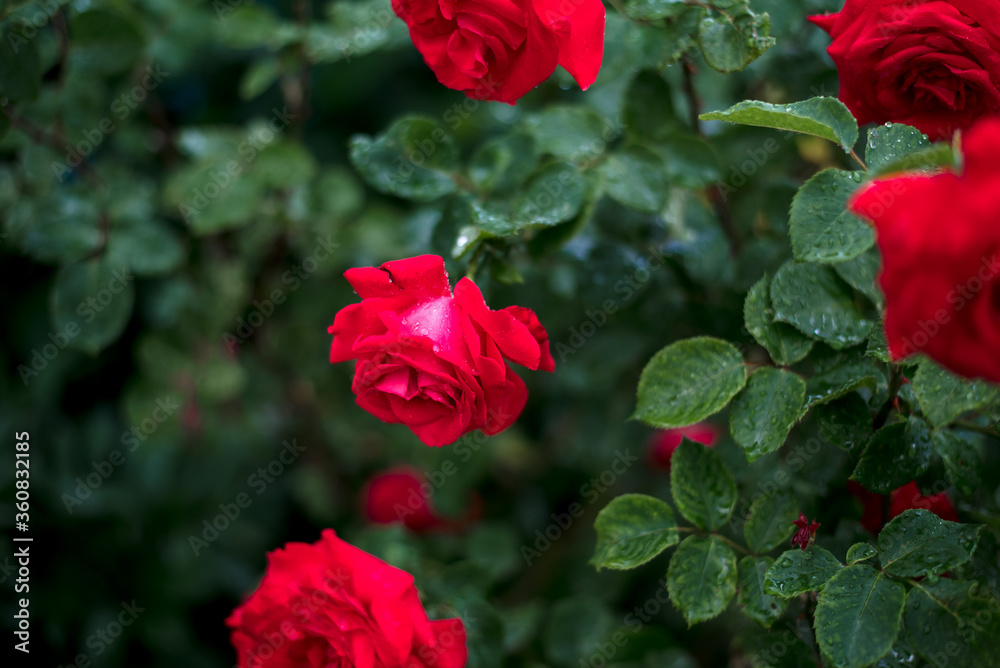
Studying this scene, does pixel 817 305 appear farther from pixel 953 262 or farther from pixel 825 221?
pixel 953 262

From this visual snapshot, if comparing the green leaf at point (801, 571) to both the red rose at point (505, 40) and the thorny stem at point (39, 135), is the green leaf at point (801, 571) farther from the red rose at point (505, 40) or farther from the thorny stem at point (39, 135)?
the thorny stem at point (39, 135)

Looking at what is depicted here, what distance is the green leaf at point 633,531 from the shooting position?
745 millimetres

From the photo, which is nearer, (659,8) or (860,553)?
(860,553)

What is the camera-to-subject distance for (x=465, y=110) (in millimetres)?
1226

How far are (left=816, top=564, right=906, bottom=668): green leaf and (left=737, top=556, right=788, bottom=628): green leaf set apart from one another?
0.07 meters

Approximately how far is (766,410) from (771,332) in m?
0.08

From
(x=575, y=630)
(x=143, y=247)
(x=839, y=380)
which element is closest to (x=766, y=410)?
(x=839, y=380)

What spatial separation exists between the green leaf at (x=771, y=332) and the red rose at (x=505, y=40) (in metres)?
0.28

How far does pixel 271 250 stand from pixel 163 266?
1.03 ft

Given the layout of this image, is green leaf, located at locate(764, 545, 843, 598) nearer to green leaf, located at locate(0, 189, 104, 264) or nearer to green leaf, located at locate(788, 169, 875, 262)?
green leaf, located at locate(788, 169, 875, 262)

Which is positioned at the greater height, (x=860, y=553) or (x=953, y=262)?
(x=953, y=262)

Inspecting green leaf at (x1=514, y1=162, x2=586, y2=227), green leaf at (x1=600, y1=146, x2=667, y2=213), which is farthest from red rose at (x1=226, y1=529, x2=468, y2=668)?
green leaf at (x1=600, y1=146, x2=667, y2=213)

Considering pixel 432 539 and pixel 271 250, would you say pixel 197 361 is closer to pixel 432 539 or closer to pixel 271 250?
pixel 271 250

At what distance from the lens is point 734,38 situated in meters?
0.76
